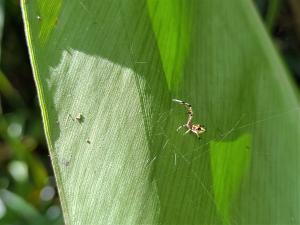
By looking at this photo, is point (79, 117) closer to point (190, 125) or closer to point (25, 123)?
point (190, 125)

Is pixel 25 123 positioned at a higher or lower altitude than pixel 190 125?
lower

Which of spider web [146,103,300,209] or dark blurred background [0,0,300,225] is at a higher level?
spider web [146,103,300,209]

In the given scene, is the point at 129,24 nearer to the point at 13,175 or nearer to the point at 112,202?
the point at 112,202

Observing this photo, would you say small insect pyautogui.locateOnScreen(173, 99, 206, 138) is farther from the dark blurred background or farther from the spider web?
the dark blurred background

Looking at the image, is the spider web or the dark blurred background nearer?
the spider web

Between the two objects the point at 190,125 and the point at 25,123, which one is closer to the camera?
the point at 190,125

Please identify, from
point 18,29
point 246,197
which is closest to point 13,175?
point 18,29

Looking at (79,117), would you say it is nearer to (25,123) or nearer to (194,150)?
(194,150)

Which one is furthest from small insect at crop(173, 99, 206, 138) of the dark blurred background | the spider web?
the dark blurred background

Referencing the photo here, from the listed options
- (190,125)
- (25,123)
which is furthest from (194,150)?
(25,123)
